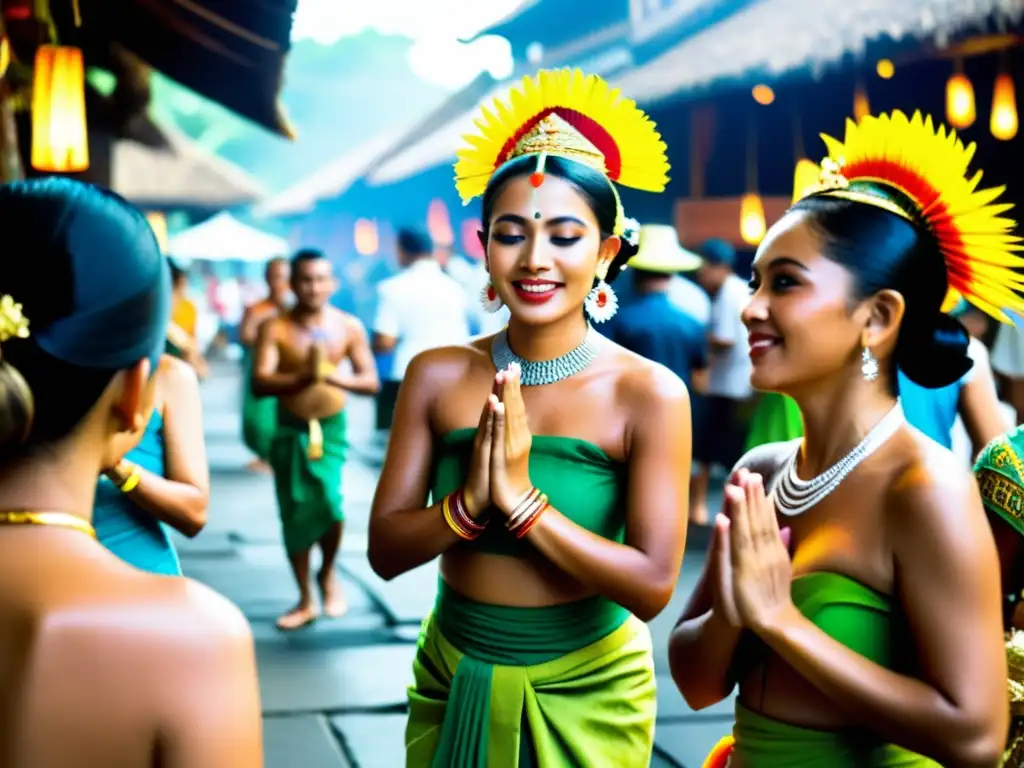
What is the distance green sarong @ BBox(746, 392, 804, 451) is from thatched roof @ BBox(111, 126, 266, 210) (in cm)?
1672

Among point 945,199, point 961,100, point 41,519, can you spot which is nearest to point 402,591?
point 961,100

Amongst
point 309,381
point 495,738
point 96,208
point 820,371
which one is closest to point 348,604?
point 309,381

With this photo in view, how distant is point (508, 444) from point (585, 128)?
0.78 metres

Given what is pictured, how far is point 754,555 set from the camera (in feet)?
6.27

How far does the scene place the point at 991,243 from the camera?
7.01 ft

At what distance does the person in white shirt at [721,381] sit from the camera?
8688mm

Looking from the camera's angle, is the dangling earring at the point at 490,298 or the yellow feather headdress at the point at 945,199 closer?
the yellow feather headdress at the point at 945,199

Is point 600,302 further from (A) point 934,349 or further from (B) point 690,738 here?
(B) point 690,738

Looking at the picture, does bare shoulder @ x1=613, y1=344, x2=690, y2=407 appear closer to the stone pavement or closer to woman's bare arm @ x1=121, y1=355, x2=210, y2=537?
woman's bare arm @ x1=121, y1=355, x2=210, y2=537

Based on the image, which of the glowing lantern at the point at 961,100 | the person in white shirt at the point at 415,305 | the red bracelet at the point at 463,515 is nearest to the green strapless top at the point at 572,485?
the red bracelet at the point at 463,515

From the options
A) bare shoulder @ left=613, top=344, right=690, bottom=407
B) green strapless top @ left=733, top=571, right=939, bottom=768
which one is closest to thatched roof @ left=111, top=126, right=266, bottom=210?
bare shoulder @ left=613, top=344, right=690, bottom=407

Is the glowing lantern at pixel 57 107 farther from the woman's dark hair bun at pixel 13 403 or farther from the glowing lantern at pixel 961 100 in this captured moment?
the glowing lantern at pixel 961 100

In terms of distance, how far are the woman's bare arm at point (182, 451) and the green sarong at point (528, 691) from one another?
2.67 ft

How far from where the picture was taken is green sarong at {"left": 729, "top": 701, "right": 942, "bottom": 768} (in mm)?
2021
